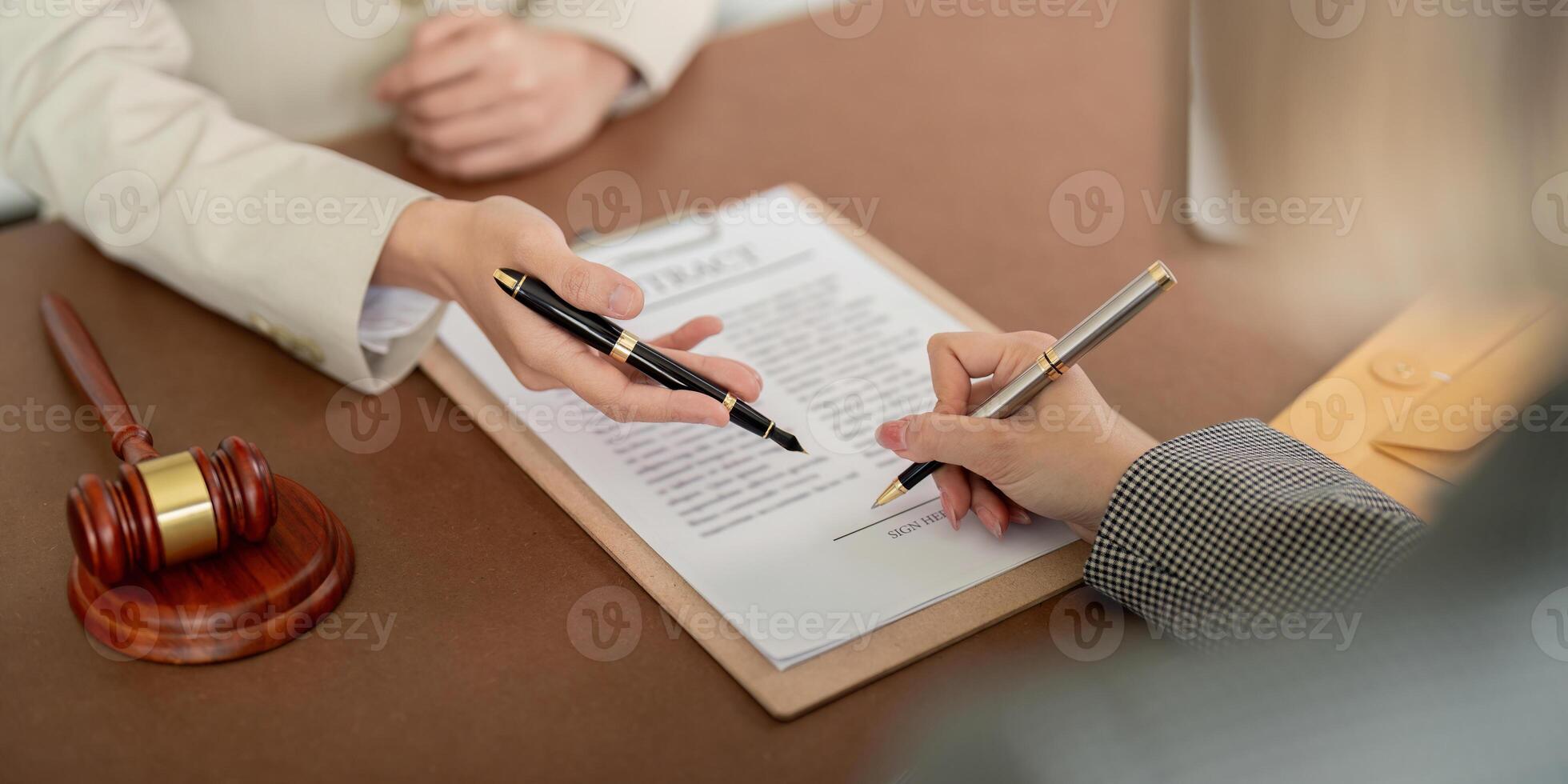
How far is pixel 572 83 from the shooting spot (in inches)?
52.1

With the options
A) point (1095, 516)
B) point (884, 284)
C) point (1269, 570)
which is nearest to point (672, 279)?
point (884, 284)

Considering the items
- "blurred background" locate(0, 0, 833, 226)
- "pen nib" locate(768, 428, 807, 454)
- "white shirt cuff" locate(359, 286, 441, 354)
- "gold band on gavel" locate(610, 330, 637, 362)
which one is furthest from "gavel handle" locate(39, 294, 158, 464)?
"blurred background" locate(0, 0, 833, 226)

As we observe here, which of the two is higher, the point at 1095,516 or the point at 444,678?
the point at 1095,516

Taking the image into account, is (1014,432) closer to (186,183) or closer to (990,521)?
(990,521)

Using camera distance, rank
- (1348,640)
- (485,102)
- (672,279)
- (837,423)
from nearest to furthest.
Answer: (1348,640)
(837,423)
(672,279)
(485,102)

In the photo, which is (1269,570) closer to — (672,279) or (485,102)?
(672,279)

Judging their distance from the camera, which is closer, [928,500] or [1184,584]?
[1184,584]

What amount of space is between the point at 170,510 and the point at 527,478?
259 mm

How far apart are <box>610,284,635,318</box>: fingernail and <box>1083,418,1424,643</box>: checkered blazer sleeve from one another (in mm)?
356

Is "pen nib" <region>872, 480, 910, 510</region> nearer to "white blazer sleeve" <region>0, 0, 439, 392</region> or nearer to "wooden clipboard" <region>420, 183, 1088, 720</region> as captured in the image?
"wooden clipboard" <region>420, 183, 1088, 720</region>

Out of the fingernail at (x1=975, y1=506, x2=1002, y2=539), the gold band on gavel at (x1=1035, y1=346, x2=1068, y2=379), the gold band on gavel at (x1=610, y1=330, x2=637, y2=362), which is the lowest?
the fingernail at (x1=975, y1=506, x2=1002, y2=539)

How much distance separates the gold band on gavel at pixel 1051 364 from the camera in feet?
2.70

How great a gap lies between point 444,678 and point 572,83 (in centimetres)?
77

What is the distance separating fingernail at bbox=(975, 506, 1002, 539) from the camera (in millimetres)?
851
